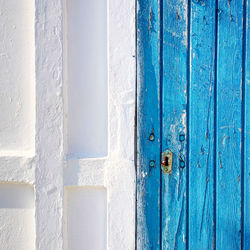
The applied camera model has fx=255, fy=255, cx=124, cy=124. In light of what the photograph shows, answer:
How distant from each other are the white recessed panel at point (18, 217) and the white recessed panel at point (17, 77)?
201 mm

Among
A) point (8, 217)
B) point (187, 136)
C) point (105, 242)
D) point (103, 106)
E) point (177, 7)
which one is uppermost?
point (177, 7)

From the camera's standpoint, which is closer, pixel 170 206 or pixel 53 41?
pixel 53 41

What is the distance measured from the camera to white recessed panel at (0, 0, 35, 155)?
1.25 meters

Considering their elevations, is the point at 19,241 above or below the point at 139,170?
below

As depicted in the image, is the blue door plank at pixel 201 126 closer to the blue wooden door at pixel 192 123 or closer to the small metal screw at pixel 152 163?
the blue wooden door at pixel 192 123

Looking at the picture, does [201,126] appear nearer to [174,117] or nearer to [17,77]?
[174,117]

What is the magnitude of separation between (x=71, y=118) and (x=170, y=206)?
0.68 metres

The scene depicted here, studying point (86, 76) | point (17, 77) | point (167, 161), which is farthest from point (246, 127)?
point (17, 77)

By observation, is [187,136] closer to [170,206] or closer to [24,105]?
[170,206]

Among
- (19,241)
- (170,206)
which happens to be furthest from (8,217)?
(170,206)

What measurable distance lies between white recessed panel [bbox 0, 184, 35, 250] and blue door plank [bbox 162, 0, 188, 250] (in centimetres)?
68

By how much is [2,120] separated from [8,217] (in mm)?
487

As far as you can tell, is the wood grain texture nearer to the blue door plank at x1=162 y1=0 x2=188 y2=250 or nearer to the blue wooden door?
the blue wooden door

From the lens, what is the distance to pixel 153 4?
1.28 metres
